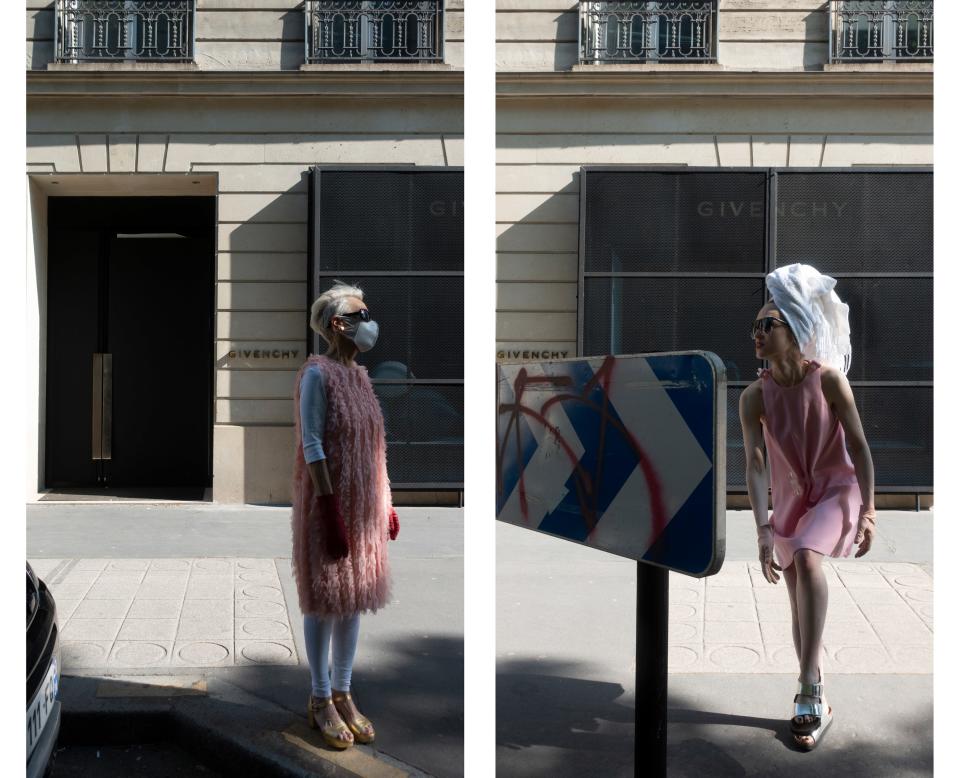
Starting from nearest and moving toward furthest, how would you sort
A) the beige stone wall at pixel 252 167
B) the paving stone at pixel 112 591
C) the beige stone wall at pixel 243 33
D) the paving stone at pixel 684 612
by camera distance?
1. the beige stone wall at pixel 243 33
2. the beige stone wall at pixel 252 167
3. the paving stone at pixel 684 612
4. the paving stone at pixel 112 591

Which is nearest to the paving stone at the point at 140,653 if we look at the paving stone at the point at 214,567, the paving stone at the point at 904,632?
the paving stone at the point at 214,567

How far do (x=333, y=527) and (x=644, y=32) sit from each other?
3868 millimetres

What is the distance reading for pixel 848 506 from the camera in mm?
2836

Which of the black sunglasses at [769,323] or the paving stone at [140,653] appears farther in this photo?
the paving stone at [140,653]

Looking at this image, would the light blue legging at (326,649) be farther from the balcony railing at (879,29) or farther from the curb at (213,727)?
the balcony railing at (879,29)

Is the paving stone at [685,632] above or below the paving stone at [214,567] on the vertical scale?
below

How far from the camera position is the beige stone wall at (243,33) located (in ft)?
11.8

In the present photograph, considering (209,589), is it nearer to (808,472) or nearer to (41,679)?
(41,679)

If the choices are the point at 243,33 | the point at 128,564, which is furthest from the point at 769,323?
the point at 128,564

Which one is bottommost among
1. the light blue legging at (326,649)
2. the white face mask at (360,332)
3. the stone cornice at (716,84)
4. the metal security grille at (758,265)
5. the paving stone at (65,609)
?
the paving stone at (65,609)

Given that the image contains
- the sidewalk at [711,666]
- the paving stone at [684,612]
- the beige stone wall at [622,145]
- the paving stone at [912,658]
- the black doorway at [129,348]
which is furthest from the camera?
the beige stone wall at [622,145]

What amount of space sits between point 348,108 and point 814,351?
11.0ft

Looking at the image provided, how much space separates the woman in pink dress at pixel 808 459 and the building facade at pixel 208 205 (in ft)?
5.24

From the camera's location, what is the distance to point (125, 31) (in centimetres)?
407
